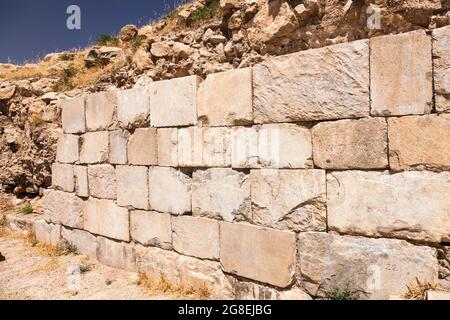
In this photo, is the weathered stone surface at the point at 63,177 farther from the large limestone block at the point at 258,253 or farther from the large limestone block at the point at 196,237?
the large limestone block at the point at 258,253

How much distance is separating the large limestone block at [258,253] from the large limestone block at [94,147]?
2.60m

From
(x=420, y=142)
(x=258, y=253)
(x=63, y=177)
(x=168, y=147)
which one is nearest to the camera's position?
(x=420, y=142)

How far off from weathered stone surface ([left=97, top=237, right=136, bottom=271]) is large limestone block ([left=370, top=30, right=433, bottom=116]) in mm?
4005

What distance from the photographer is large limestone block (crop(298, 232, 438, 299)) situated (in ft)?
10.5

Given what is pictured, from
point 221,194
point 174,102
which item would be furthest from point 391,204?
point 174,102

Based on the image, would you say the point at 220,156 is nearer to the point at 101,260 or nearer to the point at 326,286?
the point at 326,286

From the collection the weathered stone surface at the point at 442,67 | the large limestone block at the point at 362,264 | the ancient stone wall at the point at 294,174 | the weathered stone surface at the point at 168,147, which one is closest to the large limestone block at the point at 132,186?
the ancient stone wall at the point at 294,174

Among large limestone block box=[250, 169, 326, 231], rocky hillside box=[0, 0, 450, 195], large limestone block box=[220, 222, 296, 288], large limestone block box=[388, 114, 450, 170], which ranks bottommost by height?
large limestone block box=[220, 222, 296, 288]

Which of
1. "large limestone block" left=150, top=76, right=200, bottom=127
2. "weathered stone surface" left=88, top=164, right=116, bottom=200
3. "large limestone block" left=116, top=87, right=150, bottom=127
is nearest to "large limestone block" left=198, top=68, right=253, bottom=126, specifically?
"large limestone block" left=150, top=76, right=200, bottom=127

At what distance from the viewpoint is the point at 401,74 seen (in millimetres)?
3195

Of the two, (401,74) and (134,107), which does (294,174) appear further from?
(134,107)

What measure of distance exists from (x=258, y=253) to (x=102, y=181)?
3.10m

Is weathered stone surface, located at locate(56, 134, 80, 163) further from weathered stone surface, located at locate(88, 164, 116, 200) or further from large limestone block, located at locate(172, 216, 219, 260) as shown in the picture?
large limestone block, located at locate(172, 216, 219, 260)

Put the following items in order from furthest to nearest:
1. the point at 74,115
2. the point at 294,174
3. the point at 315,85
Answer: the point at 74,115 < the point at 294,174 < the point at 315,85
